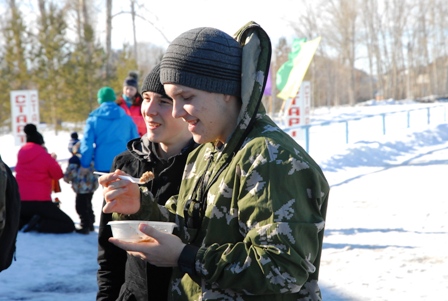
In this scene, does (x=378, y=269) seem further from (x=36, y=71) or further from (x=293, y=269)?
(x=36, y=71)

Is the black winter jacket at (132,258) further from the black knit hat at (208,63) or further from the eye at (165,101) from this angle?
the black knit hat at (208,63)

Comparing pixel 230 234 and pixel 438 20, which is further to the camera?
pixel 438 20

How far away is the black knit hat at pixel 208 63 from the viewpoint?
6.26ft

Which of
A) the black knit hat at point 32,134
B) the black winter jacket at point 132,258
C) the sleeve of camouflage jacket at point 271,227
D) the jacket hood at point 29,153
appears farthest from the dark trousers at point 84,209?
the sleeve of camouflage jacket at point 271,227

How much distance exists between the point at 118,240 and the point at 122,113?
6.15 m

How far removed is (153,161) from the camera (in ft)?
9.71

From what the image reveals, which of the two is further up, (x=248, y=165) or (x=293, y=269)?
(x=248, y=165)

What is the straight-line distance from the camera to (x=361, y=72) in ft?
309

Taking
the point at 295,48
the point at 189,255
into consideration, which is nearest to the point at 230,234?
the point at 189,255

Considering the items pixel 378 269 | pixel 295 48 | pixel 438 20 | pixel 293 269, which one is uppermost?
pixel 438 20

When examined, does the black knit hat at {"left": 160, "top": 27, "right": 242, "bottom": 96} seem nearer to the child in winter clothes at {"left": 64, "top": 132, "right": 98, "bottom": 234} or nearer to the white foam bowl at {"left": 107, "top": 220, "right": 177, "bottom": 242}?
the white foam bowl at {"left": 107, "top": 220, "right": 177, "bottom": 242}

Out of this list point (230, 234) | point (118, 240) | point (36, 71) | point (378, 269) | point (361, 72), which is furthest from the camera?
point (361, 72)

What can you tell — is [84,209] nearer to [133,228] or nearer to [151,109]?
[151,109]

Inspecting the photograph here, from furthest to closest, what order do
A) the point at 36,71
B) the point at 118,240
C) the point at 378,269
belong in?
the point at 36,71 → the point at 378,269 → the point at 118,240
